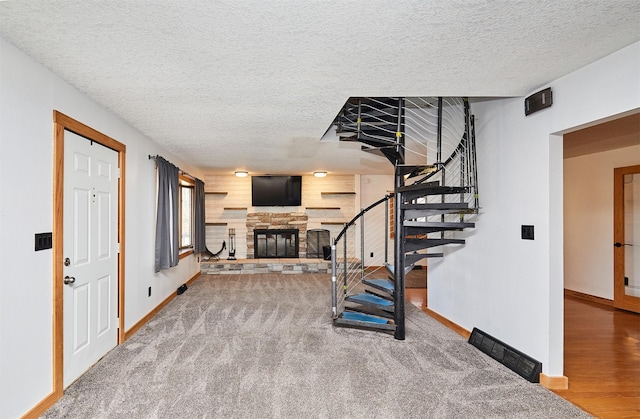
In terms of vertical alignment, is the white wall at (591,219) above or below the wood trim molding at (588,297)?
above

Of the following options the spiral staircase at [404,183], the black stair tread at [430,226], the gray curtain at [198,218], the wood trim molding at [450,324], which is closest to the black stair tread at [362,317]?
the spiral staircase at [404,183]

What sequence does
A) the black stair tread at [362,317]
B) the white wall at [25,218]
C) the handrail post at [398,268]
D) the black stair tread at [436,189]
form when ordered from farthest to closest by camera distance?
1. the black stair tread at [362,317]
2. the handrail post at [398,268]
3. the black stair tread at [436,189]
4. the white wall at [25,218]

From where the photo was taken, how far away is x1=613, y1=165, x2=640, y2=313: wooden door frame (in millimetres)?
4844

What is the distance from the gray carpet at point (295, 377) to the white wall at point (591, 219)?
3.20 metres

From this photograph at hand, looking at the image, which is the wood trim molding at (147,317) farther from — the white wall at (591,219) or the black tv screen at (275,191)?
the white wall at (591,219)

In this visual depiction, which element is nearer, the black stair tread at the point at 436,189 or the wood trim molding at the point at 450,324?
the black stair tread at the point at 436,189

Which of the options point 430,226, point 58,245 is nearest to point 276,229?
point 430,226

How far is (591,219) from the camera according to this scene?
5.36 m

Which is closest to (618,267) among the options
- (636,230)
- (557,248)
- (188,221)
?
(636,230)

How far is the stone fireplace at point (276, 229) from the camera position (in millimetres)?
8164

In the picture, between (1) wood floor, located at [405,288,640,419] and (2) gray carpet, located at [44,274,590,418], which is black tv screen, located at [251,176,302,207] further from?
(1) wood floor, located at [405,288,640,419]

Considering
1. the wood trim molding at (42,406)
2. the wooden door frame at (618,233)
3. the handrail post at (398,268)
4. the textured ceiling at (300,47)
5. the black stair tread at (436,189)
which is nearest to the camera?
the textured ceiling at (300,47)

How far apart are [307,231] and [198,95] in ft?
18.9

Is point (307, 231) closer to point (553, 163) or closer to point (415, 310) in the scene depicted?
point (415, 310)
